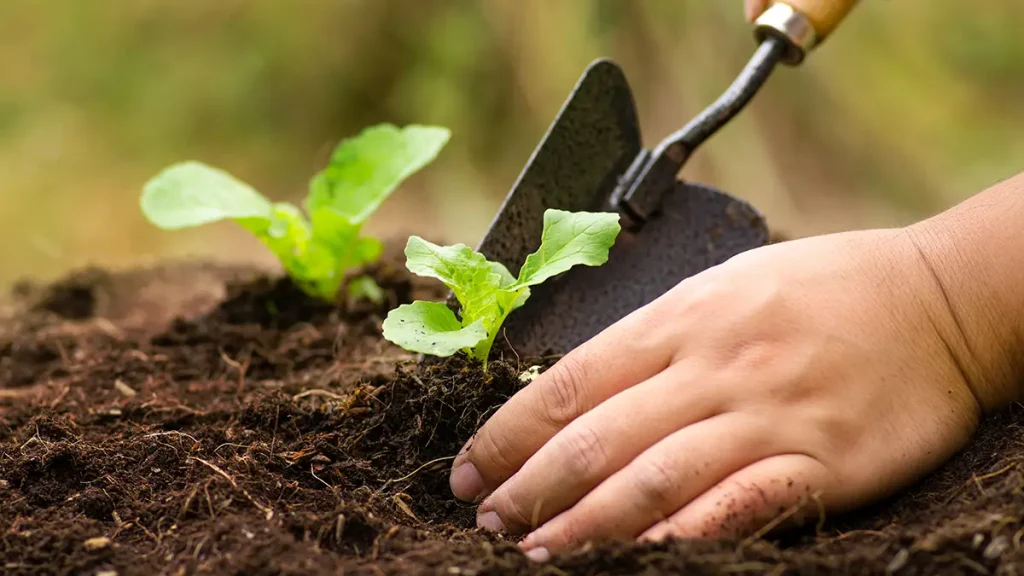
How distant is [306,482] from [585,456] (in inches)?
12.7

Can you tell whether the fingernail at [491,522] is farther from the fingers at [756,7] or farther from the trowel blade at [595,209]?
the fingers at [756,7]

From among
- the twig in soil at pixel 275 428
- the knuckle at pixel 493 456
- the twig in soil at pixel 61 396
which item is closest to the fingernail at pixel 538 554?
the knuckle at pixel 493 456

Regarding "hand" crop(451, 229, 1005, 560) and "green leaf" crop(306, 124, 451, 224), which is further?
"green leaf" crop(306, 124, 451, 224)

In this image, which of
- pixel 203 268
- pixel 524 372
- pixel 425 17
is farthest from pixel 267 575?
pixel 425 17

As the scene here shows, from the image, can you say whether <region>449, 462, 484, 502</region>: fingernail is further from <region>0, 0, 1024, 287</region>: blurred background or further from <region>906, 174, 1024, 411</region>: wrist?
<region>0, 0, 1024, 287</region>: blurred background

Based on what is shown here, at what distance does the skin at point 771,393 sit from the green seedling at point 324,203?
69 cm

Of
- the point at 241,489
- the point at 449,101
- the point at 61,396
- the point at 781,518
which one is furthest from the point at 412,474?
the point at 449,101

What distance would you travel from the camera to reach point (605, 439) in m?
0.89

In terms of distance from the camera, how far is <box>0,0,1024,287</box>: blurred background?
105 inches

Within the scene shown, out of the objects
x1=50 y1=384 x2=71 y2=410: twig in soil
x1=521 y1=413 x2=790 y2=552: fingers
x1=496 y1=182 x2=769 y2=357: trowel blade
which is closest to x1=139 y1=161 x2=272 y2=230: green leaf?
x1=50 y1=384 x2=71 y2=410: twig in soil

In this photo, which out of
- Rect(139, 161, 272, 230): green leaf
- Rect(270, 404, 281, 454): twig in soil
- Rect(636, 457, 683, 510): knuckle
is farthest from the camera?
Rect(139, 161, 272, 230): green leaf

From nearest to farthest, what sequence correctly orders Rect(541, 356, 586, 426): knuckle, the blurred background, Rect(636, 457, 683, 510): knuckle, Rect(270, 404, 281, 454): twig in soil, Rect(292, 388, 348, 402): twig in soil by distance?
Rect(636, 457, 683, 510): knuckle < Rect(541, 356, 586, 426): knuckle < Rect(270, 404, 281, 454): twig in soil < Rect(292, 388, 348, 402): twig in soil < the blurred background

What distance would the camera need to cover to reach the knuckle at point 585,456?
887 mm

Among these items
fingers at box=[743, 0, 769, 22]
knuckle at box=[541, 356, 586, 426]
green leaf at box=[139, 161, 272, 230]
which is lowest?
knuckle at box=[541, 356, 586, 426]
